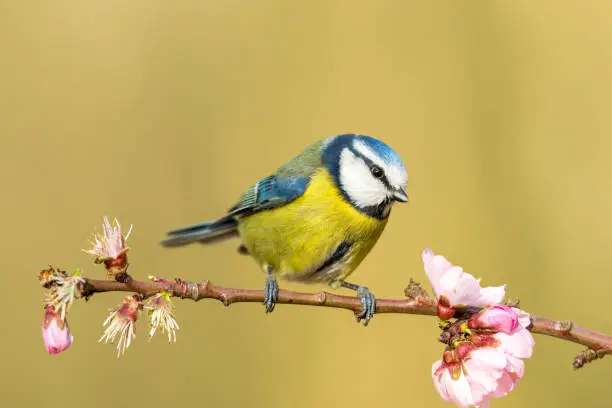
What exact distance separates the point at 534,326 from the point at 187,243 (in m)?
1.64

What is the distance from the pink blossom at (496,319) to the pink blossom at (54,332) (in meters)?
0.72

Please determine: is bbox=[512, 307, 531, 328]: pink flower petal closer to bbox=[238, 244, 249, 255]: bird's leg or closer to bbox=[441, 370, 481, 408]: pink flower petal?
bbox=[441, 370, 481, 408]: pink flower petal

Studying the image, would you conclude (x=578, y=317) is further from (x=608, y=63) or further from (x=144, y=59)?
(x=144, y=59)

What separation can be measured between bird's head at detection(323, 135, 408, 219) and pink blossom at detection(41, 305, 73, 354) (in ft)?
4.13

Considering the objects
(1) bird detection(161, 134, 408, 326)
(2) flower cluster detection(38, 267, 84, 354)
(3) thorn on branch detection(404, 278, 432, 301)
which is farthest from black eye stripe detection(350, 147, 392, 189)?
(2) flower cluster detection(38, 267, 84, 354)

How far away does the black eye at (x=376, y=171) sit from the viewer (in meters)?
2.30

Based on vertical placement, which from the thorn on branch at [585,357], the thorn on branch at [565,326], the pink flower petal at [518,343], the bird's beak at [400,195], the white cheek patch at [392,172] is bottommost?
the thorn on branch at [585,357]

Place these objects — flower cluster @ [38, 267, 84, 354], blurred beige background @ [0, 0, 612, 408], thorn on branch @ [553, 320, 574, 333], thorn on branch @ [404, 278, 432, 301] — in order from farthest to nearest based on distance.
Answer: blurred beige background @ [0, 0, 612, 408] → thorn on branch @ [404, 278, 432, 301] → thorn on branch @ [553, 320, 574, 333] → flower cluster @ [38, 267, 84, 354]

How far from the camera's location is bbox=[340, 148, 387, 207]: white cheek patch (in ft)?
7.66

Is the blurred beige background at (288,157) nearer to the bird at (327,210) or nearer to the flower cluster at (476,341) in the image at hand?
the bird at (327,210)

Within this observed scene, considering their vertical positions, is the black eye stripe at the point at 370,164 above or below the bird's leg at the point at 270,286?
above

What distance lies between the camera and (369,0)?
147 inches

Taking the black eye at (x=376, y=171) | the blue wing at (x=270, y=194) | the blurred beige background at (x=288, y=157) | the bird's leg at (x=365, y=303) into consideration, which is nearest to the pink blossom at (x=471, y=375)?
the bird's leg at (x=365, y=303)

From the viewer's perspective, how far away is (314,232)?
234cm
